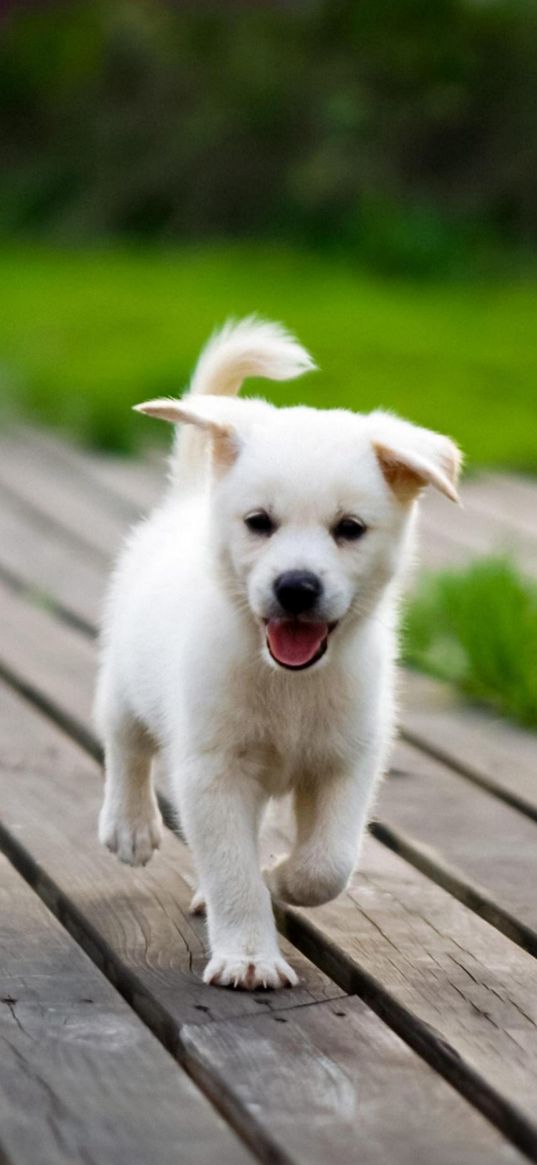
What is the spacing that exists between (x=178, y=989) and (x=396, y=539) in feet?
2.39

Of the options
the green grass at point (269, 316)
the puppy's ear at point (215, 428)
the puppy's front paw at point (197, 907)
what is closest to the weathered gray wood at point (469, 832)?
the puppy's front paw at point (197, 907)

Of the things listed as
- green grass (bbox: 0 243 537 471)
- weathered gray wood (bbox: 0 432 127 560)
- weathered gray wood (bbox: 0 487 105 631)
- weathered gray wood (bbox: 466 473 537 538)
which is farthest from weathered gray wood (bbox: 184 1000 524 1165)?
green grass (bbox: 0 243 537 471)

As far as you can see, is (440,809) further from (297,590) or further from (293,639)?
(297,590)

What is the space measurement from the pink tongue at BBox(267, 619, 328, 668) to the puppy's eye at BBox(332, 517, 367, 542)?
0.13 metres

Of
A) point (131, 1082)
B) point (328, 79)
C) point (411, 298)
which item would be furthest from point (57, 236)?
point (131, 1082)

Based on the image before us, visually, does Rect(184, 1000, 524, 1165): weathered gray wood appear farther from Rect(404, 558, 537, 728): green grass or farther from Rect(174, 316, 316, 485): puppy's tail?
Rect(404, 558, 537, 728): green grass

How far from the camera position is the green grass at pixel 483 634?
4.47m

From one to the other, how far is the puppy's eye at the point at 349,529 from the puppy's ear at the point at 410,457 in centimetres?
10

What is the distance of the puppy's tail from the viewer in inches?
132

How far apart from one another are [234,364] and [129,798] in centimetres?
78

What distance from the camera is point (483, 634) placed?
459cm

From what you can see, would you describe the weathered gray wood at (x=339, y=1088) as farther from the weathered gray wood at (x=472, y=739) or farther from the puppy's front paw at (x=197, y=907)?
the weathered gray wood at (x=472, y=739)

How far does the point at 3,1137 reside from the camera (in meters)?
2.27

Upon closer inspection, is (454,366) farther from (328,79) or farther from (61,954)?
(61,954)
